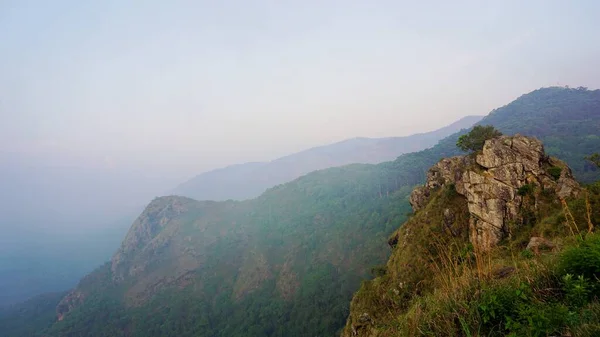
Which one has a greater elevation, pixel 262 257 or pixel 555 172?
pixel 555 172

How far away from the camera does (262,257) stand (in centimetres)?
10938

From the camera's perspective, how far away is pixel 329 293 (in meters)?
75.0

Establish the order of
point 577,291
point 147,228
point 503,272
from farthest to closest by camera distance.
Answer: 1. point 147,228
2. point 503,272
3. point 577,291

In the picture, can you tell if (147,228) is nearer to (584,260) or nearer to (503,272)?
(503,272)

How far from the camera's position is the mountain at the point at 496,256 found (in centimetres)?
351

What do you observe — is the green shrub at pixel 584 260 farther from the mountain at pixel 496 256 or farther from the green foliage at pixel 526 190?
the green foliage at pixel 526 190

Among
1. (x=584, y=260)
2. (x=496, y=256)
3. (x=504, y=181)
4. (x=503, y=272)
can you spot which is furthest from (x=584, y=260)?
(x=504, y=181)

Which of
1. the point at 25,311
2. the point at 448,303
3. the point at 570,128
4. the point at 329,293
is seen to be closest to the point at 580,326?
the point at 448,303

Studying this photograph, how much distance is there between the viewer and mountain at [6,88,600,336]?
260 ft

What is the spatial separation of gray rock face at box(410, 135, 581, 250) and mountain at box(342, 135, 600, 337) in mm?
66

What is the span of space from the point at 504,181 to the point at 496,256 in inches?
490

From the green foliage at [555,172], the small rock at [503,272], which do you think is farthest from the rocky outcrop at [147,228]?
the small rock at [503,272]

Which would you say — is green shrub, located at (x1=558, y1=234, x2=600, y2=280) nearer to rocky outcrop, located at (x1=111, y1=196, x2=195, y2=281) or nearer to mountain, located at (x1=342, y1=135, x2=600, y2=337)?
mountain, located at (x1=342, y1=135, x2=600, y2=337)

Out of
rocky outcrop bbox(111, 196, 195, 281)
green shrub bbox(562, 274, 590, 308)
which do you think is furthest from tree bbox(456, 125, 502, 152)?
rocky outcrop bbox(111, 196, 195, 281)
